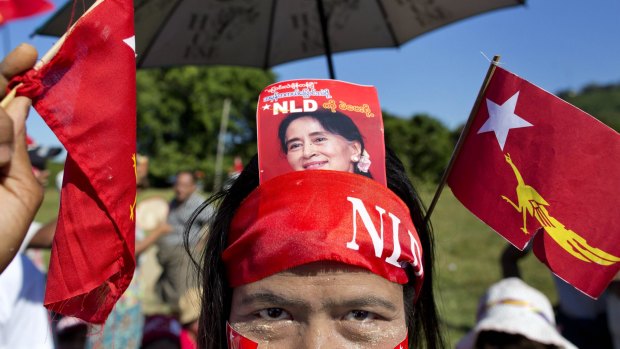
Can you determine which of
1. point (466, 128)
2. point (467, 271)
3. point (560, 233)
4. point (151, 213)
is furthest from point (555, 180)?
point (467, 271)

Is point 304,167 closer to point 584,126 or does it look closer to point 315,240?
point 315,240

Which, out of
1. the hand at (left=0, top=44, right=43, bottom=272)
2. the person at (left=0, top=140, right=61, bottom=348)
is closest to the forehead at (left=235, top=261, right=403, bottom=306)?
the hand at (left=0, top=44, right=43, bottom=272)

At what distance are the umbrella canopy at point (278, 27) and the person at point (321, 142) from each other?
1.15 m

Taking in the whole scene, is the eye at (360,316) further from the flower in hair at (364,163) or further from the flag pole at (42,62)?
the flag pole at (42,62)

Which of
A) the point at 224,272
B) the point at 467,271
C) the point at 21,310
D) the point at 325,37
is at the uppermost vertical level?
the point at 325,37

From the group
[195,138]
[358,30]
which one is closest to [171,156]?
[195,138]

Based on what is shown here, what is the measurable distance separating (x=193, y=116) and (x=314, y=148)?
152 feet

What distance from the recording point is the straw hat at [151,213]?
6.08 meters

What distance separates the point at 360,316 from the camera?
143 centimetres

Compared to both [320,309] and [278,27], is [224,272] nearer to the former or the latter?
[320,309]

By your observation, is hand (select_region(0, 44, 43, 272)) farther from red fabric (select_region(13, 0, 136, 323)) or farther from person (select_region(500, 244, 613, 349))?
person (select_region(500, 244, 613, 349))

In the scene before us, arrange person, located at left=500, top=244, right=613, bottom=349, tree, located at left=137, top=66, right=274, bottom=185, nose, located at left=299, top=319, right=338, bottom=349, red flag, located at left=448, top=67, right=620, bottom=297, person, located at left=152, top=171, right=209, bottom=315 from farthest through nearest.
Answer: tree, located at left=137, top=66, right=274, bottom=185, person, located at left=152, top=171, right=209, bottom=315, person, located at left=500, top=244, right=613, bottom=349, red flag, located at left=448, top=67, right=620, bottom=297, nose, located at left=299, top=319, right=338, bottom=349

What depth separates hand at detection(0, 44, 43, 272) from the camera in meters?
1.20

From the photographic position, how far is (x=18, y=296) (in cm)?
267
